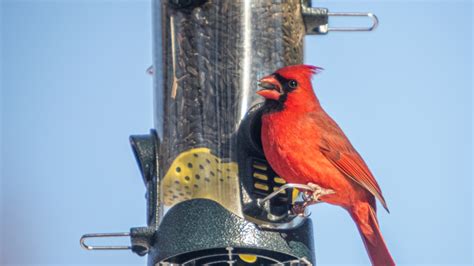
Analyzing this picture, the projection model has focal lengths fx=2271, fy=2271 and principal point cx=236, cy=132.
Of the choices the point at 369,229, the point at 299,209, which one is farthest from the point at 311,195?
the point at 369,229

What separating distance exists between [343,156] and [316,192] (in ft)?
0.73

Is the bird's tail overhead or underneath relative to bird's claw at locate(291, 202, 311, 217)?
underneath

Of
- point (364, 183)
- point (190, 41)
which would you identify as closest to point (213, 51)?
point (190, 41)

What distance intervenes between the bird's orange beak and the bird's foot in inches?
17.3

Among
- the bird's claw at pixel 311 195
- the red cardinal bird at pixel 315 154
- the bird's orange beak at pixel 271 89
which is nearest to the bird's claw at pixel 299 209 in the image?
the bird's claw at pixel 311 195

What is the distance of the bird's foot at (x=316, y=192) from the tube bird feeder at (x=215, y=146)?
0.08 metres

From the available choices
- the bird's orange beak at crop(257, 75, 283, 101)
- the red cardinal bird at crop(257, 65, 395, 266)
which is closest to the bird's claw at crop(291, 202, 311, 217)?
the red cardinal bird at crop(257, 65, 395, 266)

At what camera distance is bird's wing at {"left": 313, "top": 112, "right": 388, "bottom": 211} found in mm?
9719

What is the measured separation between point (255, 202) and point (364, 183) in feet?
1.62

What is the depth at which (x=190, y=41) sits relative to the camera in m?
10.1

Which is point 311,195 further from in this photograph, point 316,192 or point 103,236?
point 103,236

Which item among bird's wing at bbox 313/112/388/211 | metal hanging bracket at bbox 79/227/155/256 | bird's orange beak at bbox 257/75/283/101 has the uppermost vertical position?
bird's orange beak at bbox 257/75/283/101

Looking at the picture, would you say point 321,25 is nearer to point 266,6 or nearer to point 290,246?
point 266,6

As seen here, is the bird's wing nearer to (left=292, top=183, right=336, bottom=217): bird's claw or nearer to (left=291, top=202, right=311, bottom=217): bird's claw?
(left=292, top=183, right=336, bottom=217): bird's claw
